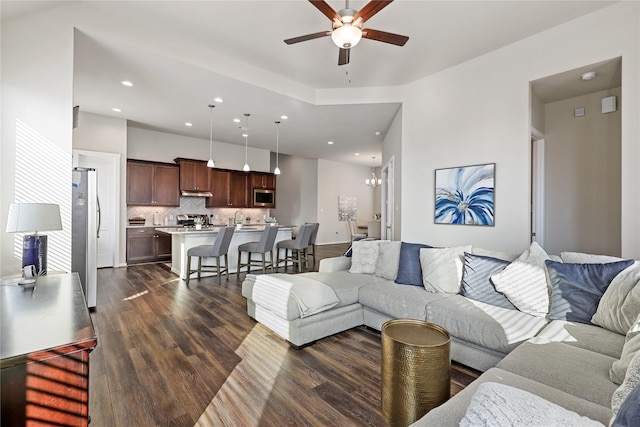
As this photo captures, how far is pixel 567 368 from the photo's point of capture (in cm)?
147

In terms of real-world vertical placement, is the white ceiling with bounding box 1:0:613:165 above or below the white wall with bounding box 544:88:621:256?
above

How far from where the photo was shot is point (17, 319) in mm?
1228

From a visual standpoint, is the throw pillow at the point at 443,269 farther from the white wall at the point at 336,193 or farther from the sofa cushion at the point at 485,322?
the white wall at the point at 336,193

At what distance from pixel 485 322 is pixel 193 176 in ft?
22.6

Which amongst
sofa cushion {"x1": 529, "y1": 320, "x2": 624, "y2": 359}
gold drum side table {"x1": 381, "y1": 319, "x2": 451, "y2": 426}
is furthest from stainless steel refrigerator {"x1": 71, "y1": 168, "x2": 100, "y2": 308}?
sofa cushion {"x1": 529, "y1": 320, "x2": 624, "y2": 359}

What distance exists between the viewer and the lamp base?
200 cm

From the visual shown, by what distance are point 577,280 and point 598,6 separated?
9.59ft

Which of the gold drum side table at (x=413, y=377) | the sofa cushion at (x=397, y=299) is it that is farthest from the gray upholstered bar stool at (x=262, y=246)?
the gold drum side table at (x=413, y=377)

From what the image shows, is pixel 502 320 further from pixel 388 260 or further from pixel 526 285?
pixel 388 260

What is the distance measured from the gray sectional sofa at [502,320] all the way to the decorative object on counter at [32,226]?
65.7 inches

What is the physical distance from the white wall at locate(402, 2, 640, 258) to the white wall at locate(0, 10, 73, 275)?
14.5 feet

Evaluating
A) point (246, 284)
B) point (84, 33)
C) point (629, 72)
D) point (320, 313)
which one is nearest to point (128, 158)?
point (84, 33)

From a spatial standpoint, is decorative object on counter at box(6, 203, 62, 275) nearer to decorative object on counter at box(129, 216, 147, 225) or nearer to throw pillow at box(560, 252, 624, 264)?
throw pillow at box(560, 252, 624, 264)

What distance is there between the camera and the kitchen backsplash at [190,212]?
6.87 m
